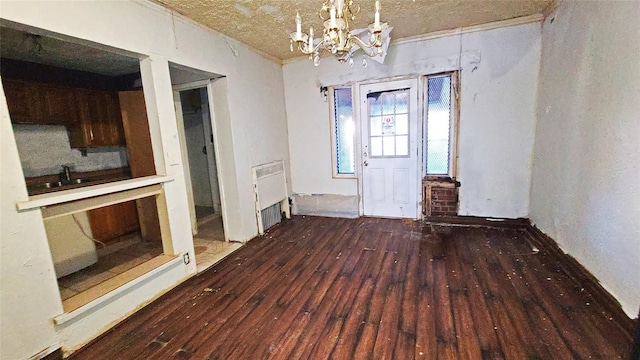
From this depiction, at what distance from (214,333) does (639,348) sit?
2203 millimetres

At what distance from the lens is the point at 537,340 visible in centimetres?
160

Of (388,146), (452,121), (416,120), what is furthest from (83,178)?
(452,121)

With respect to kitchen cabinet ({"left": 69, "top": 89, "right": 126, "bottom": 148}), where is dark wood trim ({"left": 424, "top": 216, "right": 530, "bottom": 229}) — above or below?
below

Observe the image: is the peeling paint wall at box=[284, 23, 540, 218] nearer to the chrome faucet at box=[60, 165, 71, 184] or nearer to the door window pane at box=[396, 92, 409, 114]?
the door window pane at box=[396, 92, 409, 114]

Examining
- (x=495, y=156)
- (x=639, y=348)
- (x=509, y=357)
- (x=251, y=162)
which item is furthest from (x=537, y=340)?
(x=251, y=162)

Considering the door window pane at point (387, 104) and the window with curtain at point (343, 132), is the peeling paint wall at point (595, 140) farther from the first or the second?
the window with curtain at point (343, 132)

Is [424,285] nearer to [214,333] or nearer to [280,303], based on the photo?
[280,303]

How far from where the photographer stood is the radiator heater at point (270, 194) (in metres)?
3.63

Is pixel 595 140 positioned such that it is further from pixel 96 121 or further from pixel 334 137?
pixel 96 121

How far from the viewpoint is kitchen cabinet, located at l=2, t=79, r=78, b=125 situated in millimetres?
2791

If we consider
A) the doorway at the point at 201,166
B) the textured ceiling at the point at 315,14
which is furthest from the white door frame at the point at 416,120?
the doorway at the point at 201,166

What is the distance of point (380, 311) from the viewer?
195 centimetres

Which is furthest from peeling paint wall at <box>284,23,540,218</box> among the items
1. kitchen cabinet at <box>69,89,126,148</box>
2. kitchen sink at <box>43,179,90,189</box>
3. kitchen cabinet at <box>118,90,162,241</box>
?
kitchen sink at <box>43,179,90,189</box>

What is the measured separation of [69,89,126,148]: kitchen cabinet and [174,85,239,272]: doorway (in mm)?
865
